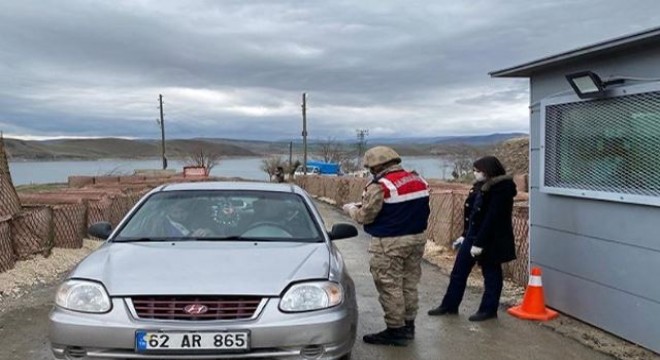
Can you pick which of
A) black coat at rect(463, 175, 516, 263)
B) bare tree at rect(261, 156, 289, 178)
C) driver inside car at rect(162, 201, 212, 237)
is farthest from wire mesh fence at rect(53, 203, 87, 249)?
bare tree at rect(261, 156, 289, 178)

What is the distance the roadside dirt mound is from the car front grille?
2281 cm

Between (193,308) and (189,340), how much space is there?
0.60 feet

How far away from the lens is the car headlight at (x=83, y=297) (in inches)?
158

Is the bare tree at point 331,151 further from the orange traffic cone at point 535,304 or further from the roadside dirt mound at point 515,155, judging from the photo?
the orange traffic cone at point 535,304

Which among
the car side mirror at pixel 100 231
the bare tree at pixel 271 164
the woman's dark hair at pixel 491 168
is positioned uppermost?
the woman's dark hair at pixel 491 168

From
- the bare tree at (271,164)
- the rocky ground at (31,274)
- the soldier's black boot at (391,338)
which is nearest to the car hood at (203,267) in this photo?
the soldier's black boot at (391,338)

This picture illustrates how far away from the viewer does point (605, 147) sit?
6051mm

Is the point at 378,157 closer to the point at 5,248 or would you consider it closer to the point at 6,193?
the point at 5,248

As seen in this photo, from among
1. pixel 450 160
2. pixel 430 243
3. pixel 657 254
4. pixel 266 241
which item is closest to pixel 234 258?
pixel 266 241

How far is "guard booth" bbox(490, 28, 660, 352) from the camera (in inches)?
215

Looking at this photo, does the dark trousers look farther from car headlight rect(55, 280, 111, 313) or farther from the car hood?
car headlight rect(55, 280, 111, 313)

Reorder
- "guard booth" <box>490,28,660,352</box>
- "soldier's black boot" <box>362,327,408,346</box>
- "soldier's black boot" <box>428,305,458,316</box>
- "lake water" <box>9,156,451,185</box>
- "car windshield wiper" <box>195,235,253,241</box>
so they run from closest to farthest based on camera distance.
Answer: "car windshield wiper" <box>195,235,253,241</box> < "guard booth" <box>490,28,660,352</box> < "soldier's black boot" <box>362,327,408,346</box> < "soldier's black boot" <box>428,305,458,316</box> < "lake water" <box>9,156,451,185</box>

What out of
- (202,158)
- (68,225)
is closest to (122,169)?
(202,158)

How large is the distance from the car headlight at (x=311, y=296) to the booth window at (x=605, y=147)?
9.25 ft
